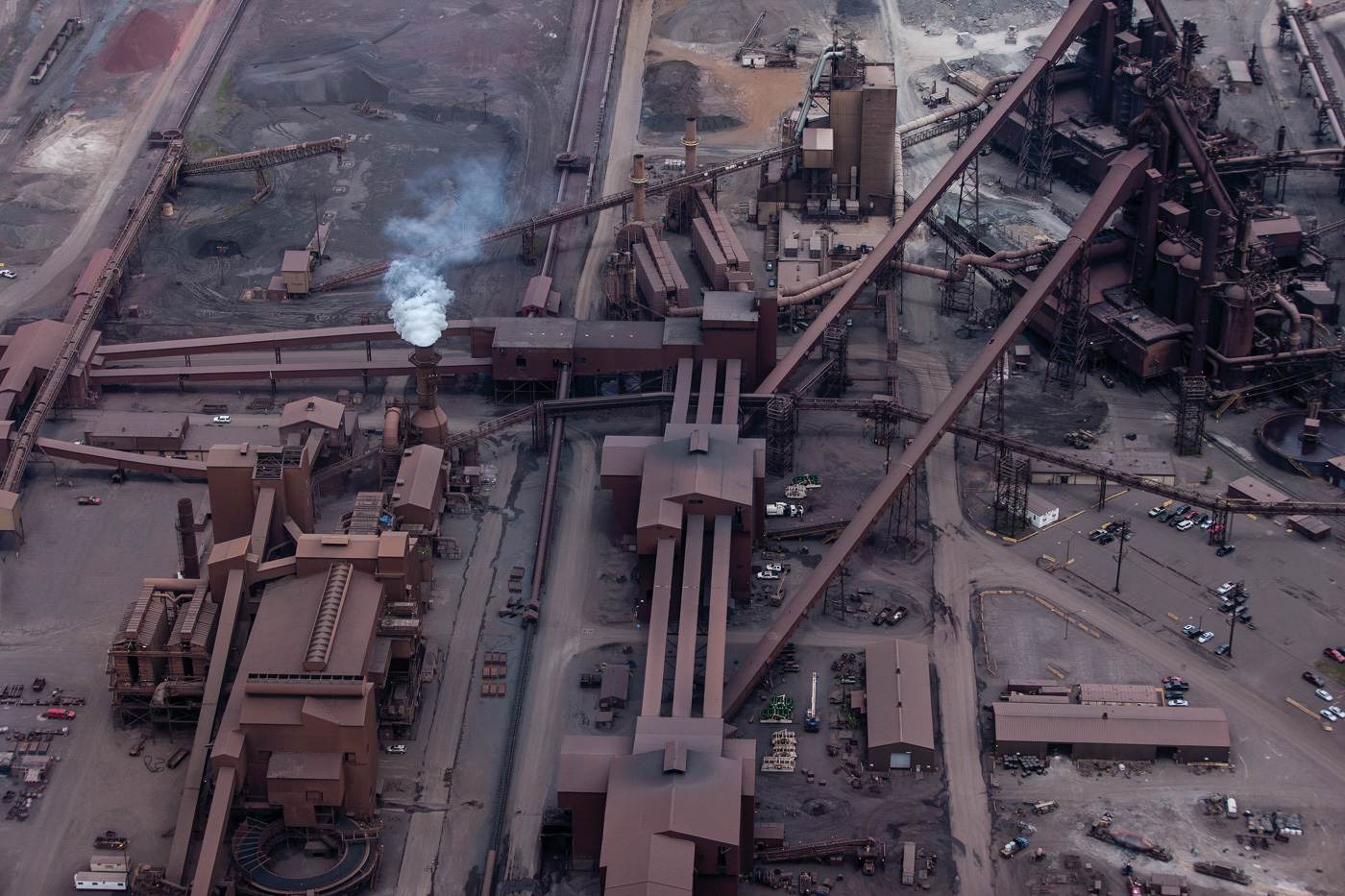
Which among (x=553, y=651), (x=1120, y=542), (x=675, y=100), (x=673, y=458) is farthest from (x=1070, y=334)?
(x=675, y=100)

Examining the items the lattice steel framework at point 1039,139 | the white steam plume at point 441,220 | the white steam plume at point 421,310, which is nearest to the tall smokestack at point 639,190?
the white steam plume at point 441,220

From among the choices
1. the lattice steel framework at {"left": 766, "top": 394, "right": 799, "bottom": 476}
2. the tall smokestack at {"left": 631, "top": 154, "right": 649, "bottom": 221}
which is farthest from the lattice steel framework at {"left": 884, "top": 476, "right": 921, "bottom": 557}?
the tall smokestack at {"left": 631, "top": 154, "right": 649, "bottom": 221}

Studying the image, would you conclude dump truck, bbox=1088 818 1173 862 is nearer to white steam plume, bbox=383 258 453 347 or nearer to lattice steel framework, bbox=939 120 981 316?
white steam plume, bbox=383 258 453 347

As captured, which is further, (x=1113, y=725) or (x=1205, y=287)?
(x=1205, y=287)

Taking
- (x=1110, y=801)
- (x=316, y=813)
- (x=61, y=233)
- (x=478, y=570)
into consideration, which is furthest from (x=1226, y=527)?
(x=61, y=233)

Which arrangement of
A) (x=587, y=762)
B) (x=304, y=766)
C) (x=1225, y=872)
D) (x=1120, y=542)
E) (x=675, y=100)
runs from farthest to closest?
(x=675, y=100) < (x=1120, y=542) < (x=304, y=766) < (x=587, y=762) < (x=1225, y=872)

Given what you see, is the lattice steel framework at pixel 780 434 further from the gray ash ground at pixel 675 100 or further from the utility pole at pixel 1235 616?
the gray ash ground at pixel 675 100

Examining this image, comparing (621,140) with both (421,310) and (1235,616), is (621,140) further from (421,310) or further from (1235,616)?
(1235,616)

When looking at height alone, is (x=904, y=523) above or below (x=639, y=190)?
below
